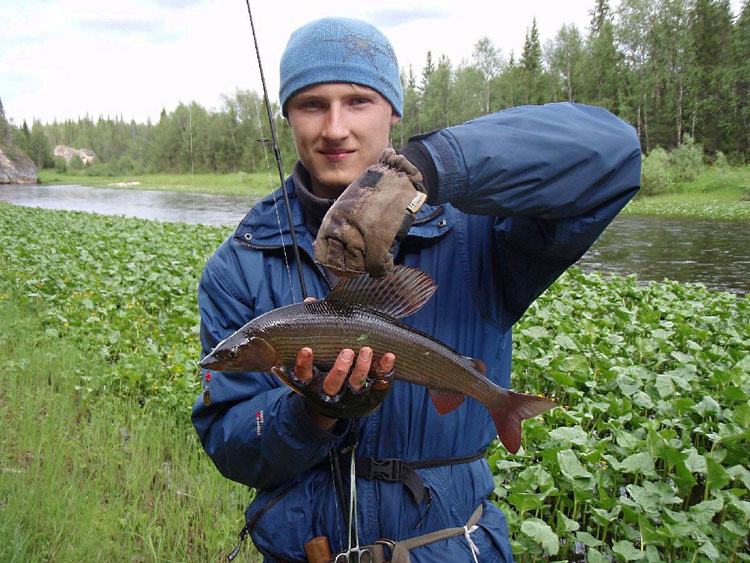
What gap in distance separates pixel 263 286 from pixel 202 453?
270 cm

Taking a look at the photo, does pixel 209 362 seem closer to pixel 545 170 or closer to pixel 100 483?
pixel 545 170

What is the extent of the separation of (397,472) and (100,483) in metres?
2.83

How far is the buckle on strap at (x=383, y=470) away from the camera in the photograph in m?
1.89

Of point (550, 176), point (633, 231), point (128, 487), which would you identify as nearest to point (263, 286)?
point (550, 176)

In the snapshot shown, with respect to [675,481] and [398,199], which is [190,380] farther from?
[398,199]

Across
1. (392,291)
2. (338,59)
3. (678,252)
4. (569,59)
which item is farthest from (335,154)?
(569,59)

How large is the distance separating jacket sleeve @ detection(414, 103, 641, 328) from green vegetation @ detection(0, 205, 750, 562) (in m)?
1.96

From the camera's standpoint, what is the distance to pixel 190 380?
17.6ft

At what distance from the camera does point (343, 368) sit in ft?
5.30

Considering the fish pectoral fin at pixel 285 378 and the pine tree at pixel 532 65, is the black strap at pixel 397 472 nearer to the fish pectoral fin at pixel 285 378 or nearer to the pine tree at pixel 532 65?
the fish pectoral fin at pixel 285 378

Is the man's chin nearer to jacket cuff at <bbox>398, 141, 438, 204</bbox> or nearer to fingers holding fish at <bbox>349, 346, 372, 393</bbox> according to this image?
jacket cuff at <bbox>398, 141, 438, 204</bbox>

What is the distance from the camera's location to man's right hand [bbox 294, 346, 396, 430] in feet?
5.31

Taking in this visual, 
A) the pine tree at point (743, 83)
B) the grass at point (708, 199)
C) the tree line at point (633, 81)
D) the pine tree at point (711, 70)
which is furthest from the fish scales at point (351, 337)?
the pine tree at point (711, 70)

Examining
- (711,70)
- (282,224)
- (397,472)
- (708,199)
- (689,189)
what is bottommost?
(708,199)
